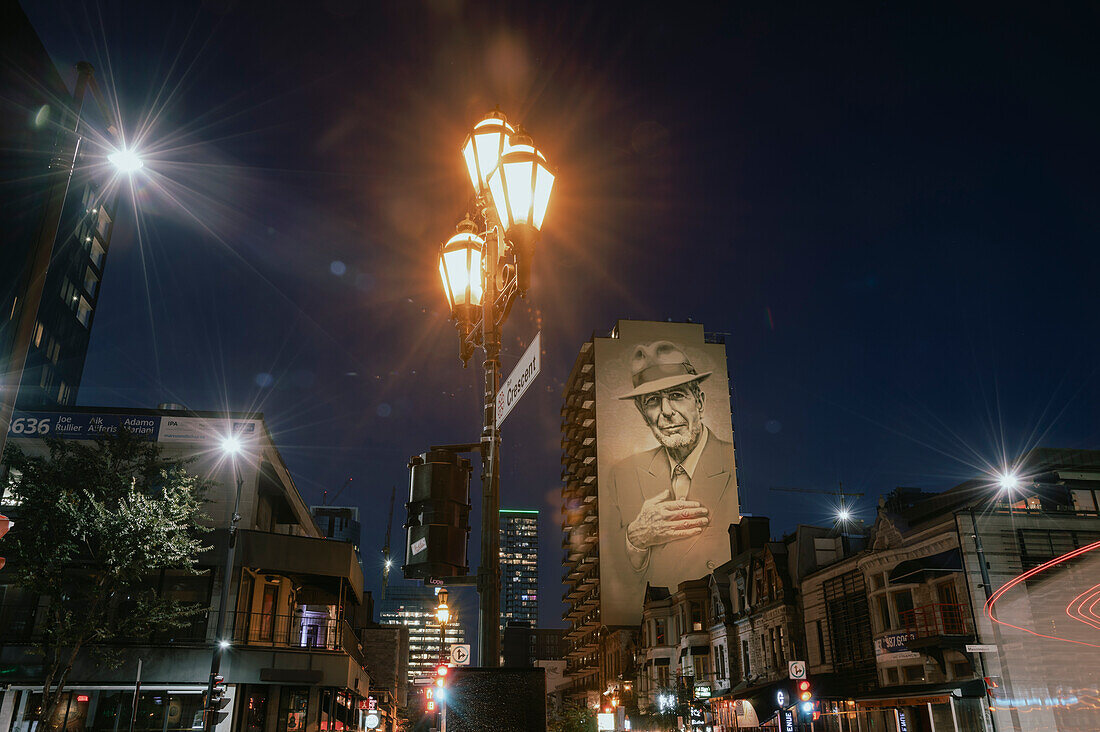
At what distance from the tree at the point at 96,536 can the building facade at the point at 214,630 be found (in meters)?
1.24

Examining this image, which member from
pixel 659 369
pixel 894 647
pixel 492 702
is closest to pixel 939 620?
pixel 894 647

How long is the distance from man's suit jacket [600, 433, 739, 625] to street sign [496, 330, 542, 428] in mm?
79389

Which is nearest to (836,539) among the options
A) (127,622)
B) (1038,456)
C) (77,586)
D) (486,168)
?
(1038,456)

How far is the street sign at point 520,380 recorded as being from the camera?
21.1 feet

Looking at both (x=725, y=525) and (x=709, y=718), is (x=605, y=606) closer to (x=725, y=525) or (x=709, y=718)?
(x=725, y=525)

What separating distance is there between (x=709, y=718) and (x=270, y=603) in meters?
30.4

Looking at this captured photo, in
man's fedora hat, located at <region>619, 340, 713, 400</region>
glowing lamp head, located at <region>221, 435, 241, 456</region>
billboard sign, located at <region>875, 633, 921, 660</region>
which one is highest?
man's fedora hat, located at <region>619, 340, 713, 400</region>

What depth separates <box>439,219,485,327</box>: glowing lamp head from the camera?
7551mm

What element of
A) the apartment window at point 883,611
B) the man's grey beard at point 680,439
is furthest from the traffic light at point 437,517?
the man's grey beard at point 680,439

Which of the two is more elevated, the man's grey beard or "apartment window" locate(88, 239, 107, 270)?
"apartment window" locate(88, 239, 107, 270)

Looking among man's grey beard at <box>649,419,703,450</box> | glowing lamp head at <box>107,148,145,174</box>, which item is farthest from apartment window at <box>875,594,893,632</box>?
man's grey beard at <box>649,419,703,450</box>

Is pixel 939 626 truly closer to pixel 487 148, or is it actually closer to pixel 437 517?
pixel 437 517

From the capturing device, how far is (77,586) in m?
32.7

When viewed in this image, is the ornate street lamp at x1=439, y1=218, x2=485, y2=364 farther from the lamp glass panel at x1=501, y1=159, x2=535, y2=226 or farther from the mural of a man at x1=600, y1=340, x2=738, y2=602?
the mural of a man at x1=600, y1=340, x2=738, y2=602
